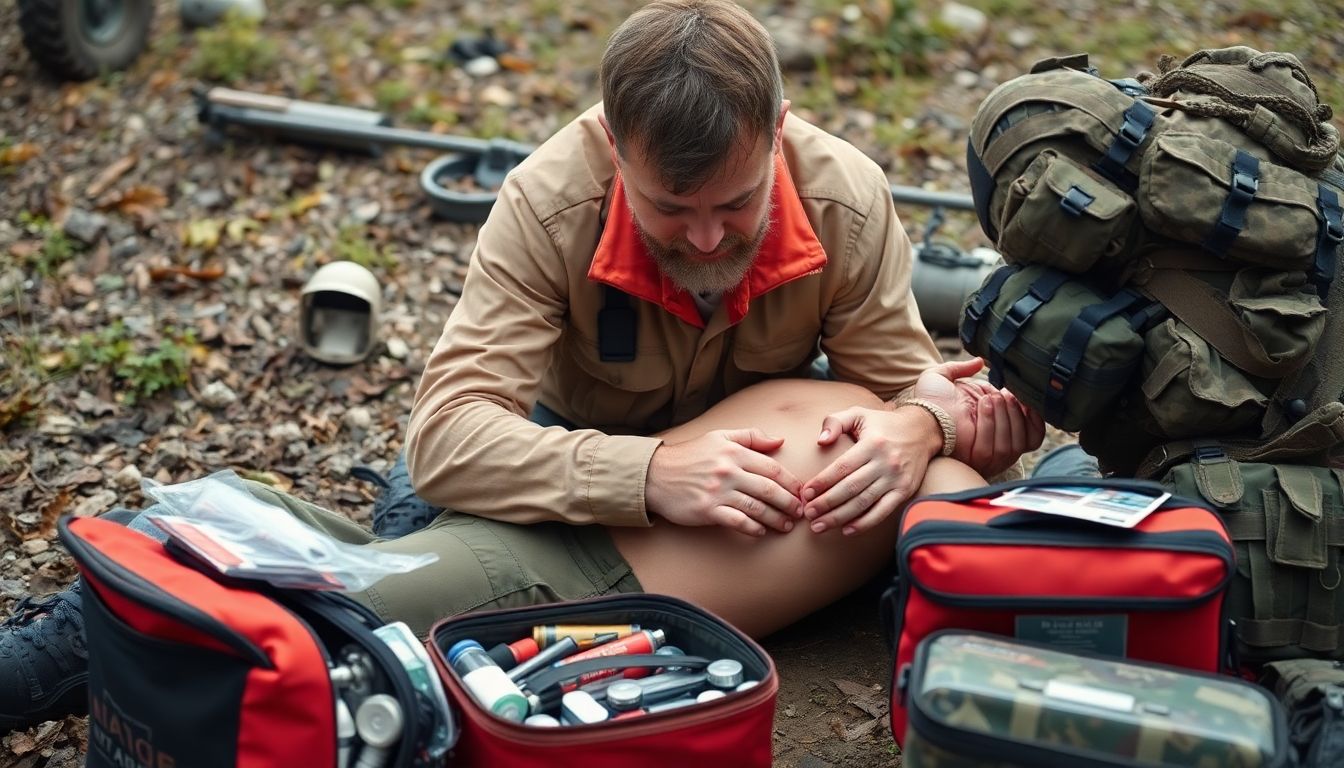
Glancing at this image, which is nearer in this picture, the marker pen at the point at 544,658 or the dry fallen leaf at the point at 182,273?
the marker pen at the point at 544,658

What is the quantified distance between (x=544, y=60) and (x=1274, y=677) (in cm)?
455

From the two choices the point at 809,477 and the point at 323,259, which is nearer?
the point at 809,477

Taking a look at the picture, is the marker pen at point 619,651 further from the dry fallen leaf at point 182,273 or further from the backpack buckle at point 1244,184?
the dry fallen leaf at point 182,273

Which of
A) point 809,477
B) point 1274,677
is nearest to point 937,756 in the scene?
point 1274,677

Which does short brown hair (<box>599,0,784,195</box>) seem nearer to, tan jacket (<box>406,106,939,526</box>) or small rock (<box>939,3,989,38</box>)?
tan jacket (<box>406,106,939,526</box>)

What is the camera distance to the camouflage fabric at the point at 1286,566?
7.86 ft

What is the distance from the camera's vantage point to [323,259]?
4820 mm

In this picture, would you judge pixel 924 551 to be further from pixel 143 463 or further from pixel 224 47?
pixel 224 47

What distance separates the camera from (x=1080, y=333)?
8.18 ft

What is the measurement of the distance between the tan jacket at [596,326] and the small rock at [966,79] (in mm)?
3239

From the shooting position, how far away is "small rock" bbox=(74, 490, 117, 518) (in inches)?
140

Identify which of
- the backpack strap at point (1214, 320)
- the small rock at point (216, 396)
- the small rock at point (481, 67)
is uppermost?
the backpack strap at point (1214, 320)

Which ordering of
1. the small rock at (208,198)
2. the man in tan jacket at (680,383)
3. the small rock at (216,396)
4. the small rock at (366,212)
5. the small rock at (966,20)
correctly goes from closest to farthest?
the man in tan jacket at (680,383), the small rock at (216,396), the small rock at (366,212), the small rock at (208,198), the small rock at (966,20)

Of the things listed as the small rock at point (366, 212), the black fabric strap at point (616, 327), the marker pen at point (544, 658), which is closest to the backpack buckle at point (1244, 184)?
the black fabric strap at point (616, 327)
